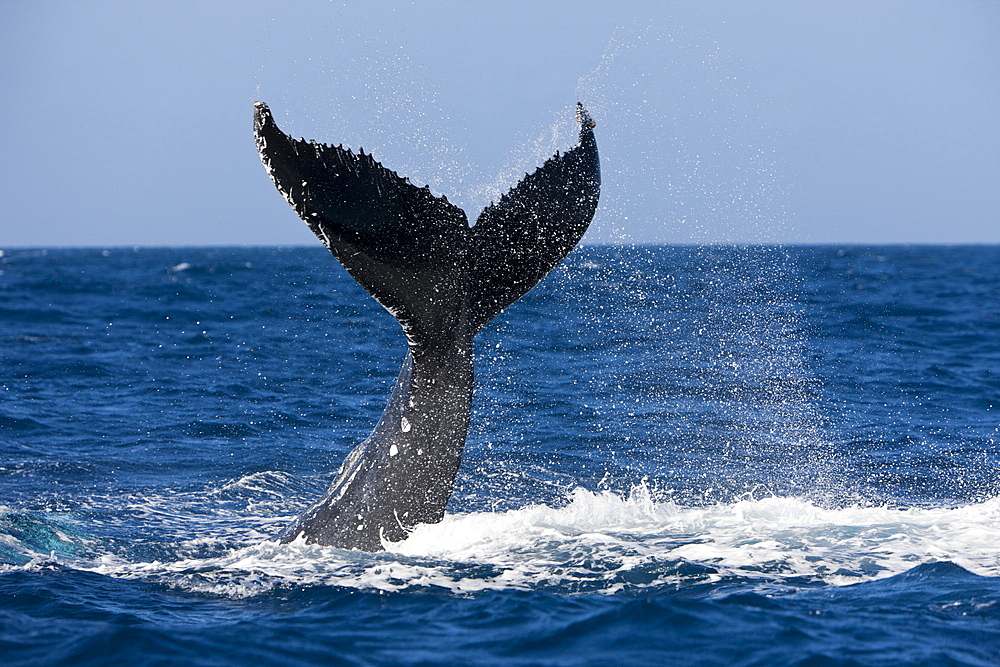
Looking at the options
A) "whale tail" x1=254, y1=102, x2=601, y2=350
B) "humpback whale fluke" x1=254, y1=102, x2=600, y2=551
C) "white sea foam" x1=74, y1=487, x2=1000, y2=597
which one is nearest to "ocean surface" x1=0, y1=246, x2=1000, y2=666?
"white sea foam" x1=74, y1=487, x2=1000, y2=597

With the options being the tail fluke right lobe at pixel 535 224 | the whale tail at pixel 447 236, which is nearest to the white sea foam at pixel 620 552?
the whale tail at pixel 447 236

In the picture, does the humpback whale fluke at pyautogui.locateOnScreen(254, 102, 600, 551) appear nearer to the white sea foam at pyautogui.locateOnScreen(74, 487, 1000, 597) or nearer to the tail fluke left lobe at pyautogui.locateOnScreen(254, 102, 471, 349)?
the tail fluke left lobe at pyautogui.locateOnScreen(254, 102, 471, 349)

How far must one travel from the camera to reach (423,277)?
630 cm

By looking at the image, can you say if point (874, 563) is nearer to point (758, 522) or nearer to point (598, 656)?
point (758, 522)

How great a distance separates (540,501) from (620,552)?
1.76m

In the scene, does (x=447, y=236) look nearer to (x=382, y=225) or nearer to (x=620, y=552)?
(x=382, y=225)

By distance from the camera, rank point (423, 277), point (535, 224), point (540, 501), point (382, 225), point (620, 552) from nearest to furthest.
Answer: point (382, 225) < point (423, 277) < point (535, 224) < point (620, 552) < point (540, 501)

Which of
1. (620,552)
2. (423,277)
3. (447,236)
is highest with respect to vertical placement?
(447,236)

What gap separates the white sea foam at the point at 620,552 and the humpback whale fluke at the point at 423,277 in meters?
0.29

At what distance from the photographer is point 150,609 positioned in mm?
6043

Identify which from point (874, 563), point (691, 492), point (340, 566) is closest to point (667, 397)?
point (691, 492)

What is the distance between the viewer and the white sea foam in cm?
653

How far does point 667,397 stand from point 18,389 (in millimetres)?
8688

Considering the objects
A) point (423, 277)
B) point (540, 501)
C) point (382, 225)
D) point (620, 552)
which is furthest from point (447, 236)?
point (540, 501)
